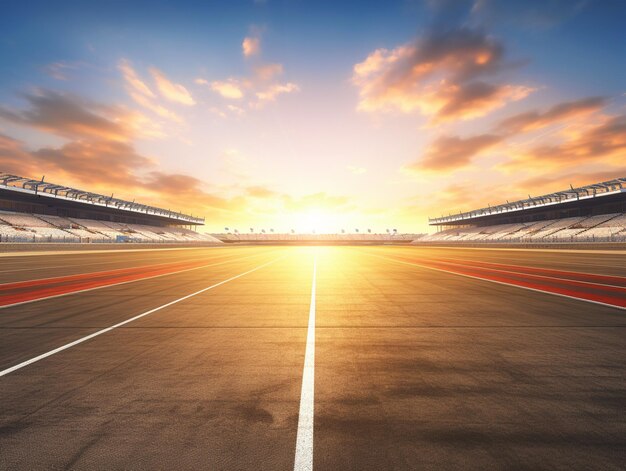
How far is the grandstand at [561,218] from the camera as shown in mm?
49491

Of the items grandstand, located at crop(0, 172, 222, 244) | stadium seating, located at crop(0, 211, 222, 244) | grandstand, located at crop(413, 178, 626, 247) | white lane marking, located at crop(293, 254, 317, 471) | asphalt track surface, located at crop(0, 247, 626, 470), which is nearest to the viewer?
white lane marking, located at crop(293, 254, 317, 471)

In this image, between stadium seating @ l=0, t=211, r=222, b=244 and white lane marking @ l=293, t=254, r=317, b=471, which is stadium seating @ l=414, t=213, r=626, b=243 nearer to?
white lane marking @ l=293, t=254, r=317, b=471

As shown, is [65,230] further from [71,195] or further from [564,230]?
[564,230]

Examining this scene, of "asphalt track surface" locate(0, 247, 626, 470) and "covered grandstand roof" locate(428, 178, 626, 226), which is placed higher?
"covered grandstand roof" locate(428, 178, 626, 226)

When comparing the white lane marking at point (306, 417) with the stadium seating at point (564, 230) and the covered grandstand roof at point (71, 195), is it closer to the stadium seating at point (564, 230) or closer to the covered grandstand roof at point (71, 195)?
the stadium seating at point (564, 230)

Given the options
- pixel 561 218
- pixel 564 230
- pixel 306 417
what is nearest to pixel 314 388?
pixel 306 417

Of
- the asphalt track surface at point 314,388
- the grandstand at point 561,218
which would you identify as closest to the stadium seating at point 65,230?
the asphalt track surface at point 314,388

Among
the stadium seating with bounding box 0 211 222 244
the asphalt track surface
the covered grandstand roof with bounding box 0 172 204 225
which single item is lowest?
the asphalt track surface

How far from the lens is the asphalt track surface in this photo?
7.47ft

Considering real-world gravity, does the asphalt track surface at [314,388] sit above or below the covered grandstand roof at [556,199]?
below

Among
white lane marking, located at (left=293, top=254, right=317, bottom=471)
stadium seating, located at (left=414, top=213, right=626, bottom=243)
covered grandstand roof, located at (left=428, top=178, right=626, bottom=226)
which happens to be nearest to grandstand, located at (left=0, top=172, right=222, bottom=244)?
white lane marking, located at (left=293, top=254, right=317, bottom=471)

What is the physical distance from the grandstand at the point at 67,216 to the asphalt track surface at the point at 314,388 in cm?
4489

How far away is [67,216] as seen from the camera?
62.8 metres

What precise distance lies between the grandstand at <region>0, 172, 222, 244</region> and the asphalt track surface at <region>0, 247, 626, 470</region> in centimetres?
4489
